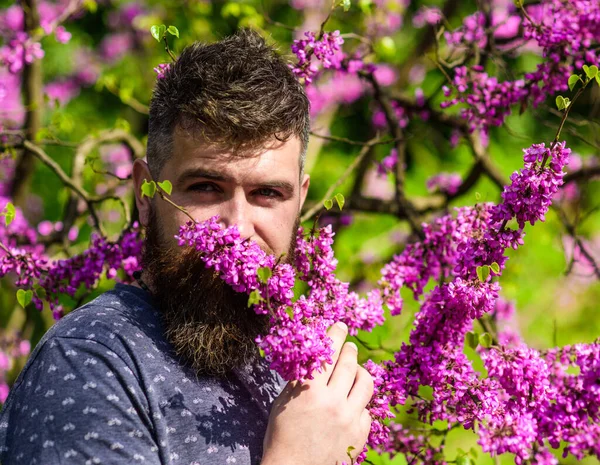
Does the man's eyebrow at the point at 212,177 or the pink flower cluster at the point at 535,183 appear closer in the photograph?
the pink flower cluster at the point at 535,183

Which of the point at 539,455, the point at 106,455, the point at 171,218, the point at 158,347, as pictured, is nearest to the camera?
the point at 106,455

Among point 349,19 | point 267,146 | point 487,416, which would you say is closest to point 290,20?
point 349,19

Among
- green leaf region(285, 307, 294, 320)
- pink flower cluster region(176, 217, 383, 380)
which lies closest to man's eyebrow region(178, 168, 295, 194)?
pink flower cluster region(176, 217, 383, 380)

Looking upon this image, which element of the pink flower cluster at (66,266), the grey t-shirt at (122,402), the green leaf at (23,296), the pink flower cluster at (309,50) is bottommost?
the grey t-shirt at (122,402)

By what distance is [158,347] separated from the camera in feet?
6.27

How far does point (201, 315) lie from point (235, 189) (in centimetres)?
34

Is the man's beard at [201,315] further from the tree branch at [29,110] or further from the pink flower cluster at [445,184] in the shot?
the pink flower cluster at [445,184]

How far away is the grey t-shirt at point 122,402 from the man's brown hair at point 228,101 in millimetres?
474

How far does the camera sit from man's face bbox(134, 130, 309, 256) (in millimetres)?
1976

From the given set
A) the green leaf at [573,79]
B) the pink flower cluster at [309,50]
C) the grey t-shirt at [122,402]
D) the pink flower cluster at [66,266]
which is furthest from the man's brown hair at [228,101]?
the green leaf at [573,79]

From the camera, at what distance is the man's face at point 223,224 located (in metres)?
1.95

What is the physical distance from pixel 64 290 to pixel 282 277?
1.07 metres

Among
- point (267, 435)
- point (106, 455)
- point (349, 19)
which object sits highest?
point (349, 19)

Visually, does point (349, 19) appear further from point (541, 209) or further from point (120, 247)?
point (541, 209)
